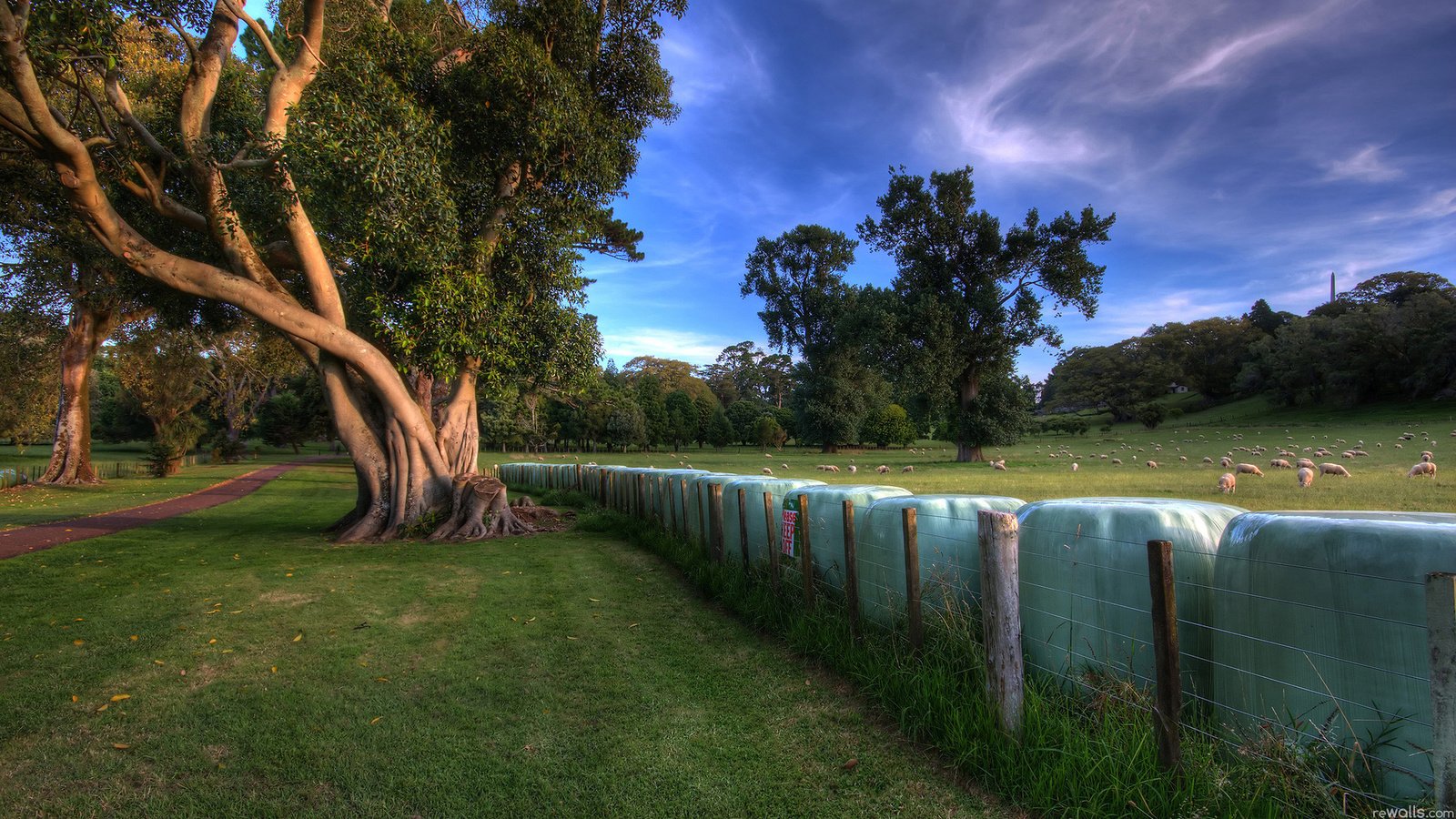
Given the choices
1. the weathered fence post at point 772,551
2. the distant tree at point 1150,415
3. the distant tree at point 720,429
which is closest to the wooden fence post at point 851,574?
the weathered fence post at point 772,551

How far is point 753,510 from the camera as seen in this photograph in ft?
23.9

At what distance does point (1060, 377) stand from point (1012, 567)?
316 ft

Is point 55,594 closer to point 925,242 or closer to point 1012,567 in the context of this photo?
point 1012,567

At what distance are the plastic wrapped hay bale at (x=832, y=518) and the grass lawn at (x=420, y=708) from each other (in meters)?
0.87

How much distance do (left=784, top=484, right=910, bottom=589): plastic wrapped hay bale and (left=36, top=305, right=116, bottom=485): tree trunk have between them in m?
27.4

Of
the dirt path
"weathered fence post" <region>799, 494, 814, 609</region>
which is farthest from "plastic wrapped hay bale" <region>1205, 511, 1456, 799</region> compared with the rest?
the dirt path

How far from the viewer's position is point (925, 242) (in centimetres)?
2938

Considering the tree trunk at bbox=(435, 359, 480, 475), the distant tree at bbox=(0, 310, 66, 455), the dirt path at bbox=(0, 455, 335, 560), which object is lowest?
the dirt path at bbox=(0, 455, 335, 560)

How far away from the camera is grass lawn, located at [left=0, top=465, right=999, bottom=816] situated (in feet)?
10.8

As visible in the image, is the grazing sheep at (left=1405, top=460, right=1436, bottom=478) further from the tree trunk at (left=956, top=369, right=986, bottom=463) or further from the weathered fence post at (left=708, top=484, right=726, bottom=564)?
the weathered fence post at (left=708, top=484, right=726, bottom=564)

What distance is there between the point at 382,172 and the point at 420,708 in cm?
788

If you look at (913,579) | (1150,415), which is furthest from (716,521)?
(1150,415)

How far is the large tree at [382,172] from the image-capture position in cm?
933

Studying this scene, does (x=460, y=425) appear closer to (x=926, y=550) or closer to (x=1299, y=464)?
(x=926, y=550)
